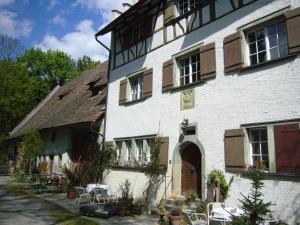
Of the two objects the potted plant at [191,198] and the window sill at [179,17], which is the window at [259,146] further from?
the window sill at [179,17]

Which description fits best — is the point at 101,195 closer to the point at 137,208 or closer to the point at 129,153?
the point at 137,208

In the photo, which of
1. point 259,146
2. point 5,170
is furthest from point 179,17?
point 5,170

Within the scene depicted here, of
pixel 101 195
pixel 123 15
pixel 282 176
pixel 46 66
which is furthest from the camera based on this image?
pixel 46 66

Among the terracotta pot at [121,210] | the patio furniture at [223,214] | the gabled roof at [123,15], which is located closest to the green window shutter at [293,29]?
the patio furniture at [223,214]

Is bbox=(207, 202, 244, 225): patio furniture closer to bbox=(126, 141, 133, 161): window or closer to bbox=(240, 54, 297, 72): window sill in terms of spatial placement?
bbox=(240, 54, 297, 72): window sill

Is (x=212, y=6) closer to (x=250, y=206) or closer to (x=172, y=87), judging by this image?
(x=172, y=87)

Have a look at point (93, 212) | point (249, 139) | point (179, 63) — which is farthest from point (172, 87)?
point (93, 212)

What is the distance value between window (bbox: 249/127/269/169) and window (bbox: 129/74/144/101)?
5929 mm

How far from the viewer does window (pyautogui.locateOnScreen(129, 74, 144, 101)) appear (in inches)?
520

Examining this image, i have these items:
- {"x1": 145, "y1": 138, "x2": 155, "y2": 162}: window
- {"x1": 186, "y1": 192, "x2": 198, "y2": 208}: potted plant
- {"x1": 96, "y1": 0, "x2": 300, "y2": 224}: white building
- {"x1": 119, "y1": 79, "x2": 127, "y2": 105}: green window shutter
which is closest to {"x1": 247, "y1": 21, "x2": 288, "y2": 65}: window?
{"x1": 96, "y1": 0, "x2": 300, "y2": 224}: white building

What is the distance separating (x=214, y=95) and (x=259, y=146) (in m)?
2.09

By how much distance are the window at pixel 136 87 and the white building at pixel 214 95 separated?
5 cm

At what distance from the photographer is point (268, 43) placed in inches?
323

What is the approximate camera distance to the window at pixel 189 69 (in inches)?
409
